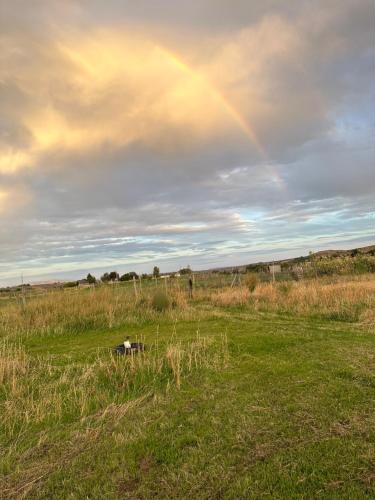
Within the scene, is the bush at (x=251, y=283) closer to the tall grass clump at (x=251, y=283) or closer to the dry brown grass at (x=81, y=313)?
the tall grass clump at (x=251, y=283)

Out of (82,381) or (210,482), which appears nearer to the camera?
(210,482)

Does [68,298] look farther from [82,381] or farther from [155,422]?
[155,422]

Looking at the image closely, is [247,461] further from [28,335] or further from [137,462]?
[28,335]

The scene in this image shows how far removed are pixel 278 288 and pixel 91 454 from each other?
15.5 metres

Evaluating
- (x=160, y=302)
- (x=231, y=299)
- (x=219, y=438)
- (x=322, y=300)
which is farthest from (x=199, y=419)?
(x=231, y=299)

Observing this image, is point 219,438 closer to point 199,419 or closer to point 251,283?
point 199,419

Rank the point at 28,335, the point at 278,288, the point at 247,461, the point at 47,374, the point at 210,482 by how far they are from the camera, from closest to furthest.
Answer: the point at 210,482 → the point at 247,461 → the point at 47,374 → the point at 28,335 → the point at 278,288

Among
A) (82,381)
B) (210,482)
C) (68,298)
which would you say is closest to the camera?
(210,482)

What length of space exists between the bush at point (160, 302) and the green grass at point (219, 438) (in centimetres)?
794

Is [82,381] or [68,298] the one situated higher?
[68,298]

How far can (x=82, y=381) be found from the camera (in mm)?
6020

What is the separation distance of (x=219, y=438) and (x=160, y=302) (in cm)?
1122

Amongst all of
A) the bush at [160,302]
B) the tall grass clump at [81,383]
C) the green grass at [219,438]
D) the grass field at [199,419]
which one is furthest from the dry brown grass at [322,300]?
the tall grass clump at [81,383]

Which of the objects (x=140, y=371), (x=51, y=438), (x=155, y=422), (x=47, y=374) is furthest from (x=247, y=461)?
(x=47, y=374)
